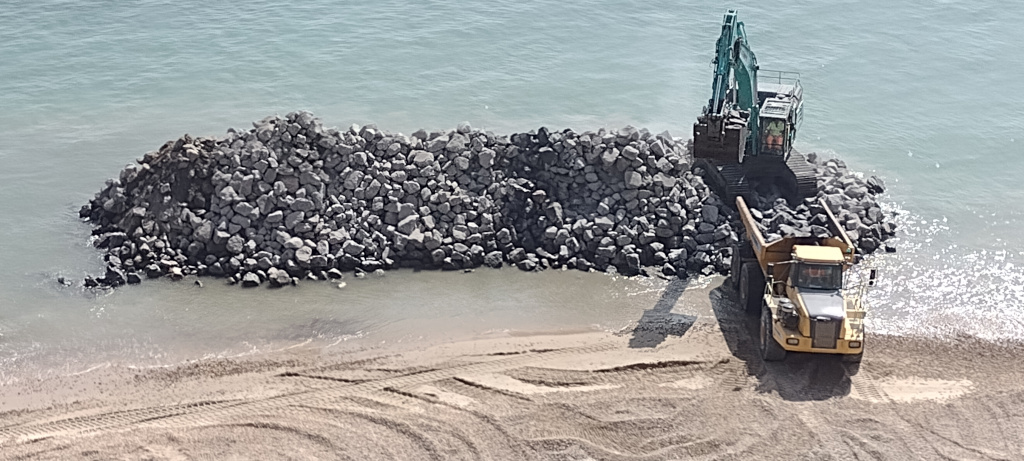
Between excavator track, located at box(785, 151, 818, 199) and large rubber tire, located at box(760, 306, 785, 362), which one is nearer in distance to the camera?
large rubber tire, located at box(760, 306, 785, 362)

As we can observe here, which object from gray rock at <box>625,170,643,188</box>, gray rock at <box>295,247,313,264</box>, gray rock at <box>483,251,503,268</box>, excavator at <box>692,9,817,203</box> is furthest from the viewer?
excavator at <box>692,9,817,203</box>

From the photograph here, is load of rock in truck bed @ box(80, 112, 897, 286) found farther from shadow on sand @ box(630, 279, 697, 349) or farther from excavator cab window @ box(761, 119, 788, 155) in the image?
excavator cab window @ box(761, 119, 788, 155)

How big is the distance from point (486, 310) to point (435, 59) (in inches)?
630

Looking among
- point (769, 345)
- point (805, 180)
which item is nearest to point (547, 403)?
point (769, 345)

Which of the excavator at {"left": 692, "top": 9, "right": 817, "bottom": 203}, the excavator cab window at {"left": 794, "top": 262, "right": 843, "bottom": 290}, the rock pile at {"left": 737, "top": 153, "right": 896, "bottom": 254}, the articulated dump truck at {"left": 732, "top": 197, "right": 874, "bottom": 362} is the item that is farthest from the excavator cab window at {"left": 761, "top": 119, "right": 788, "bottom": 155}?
the excavator cab window at {"left": 794, "top": 262, "right": 843, "bottom": 290}

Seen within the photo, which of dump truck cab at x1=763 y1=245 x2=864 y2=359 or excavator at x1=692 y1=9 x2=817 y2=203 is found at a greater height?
excavator at x1=692 y1=9 x2=817 y2=203

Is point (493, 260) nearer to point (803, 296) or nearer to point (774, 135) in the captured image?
point (803, 296)

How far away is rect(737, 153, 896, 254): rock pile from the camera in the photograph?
1786 cm

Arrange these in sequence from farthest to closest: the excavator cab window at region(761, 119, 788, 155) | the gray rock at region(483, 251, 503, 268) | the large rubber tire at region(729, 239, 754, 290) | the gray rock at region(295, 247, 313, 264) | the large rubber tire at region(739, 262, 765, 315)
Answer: the excavator cab window at region(761, 119, 788, 155)
the gray rock at region(483, 251, 503, 268)
the gray rock at region(295, 247, 313, 264)
the large rubber tire at region(729, 239, 754, 290)
the large rubber tire at region(739, 262, 765, 315)

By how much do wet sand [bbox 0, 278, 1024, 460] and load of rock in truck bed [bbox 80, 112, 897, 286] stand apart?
250cm

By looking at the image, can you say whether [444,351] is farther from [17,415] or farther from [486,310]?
[17,415]

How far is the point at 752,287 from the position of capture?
15.8 metres

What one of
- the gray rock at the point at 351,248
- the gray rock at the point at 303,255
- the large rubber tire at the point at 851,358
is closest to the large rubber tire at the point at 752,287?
the large rubber tire at the point at 851,358

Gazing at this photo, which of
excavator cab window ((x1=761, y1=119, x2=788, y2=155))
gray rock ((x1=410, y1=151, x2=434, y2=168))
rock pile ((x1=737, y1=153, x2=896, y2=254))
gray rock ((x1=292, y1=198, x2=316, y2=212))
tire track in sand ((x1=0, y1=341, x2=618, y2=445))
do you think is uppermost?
Result: excavator cab window ((x1=761, y1=119, x2=788, y2=155))
